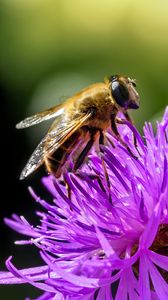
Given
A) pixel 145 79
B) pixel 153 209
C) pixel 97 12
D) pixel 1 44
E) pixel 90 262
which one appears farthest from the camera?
pixel 1 44

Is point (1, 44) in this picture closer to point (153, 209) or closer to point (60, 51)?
point (60, 51)

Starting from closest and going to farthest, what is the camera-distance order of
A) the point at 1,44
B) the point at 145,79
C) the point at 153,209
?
the point at 153,209 → the point at 145,79 → the point at 1,44

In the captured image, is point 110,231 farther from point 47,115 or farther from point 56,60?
point 56,60

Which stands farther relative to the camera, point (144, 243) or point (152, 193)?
point (152, 193)

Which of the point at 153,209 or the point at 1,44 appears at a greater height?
the point at 1,44

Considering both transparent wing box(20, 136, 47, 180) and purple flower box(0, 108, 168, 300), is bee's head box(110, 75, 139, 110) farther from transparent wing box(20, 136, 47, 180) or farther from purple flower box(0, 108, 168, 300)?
transparent wing box(20, 136, 47, 180)

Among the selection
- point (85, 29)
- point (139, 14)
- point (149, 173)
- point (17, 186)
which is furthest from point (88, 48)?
point (149, 173)

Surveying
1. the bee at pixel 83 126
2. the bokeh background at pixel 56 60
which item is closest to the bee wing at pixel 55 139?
the bee at pixel 83 126

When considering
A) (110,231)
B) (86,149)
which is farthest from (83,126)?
(110,231)
